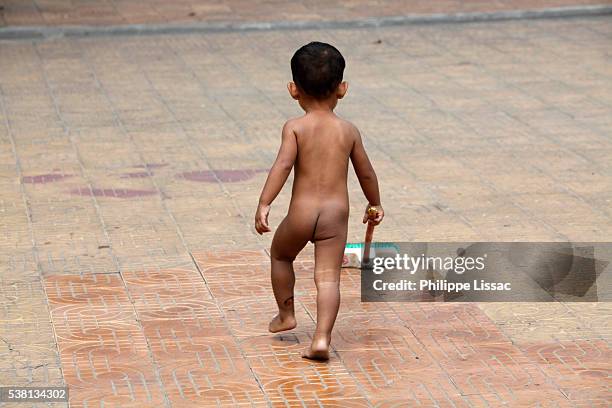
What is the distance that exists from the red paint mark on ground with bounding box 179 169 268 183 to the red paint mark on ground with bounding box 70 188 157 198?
48 cm

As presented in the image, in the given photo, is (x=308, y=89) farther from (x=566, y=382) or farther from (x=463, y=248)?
(x=463, y=248)

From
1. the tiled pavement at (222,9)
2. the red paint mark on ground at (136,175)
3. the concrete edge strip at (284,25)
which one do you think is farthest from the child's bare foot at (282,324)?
the tiled pavement at (222,9)

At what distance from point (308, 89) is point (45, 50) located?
9684mm

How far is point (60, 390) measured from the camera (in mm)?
5668

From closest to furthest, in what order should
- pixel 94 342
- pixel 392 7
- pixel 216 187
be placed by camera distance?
pixel 94 342 < pixel 216 187 < pixel 392 7

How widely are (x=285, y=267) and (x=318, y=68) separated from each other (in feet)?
3.29

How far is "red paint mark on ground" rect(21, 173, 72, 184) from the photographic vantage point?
31.1 ft

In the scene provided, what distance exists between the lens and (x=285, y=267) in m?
6.20

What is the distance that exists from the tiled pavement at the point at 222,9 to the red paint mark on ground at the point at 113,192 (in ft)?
24.7

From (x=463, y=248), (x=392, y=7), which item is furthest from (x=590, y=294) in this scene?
(x=392, y=7)

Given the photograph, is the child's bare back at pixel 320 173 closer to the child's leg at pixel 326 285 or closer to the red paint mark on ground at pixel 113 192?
the child's leg at pixel 326 285

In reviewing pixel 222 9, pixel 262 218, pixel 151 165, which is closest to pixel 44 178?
pixel 151 165

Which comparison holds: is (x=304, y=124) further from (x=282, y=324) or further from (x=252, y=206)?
(x=252, y=206)

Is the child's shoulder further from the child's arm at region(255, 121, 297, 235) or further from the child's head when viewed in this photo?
the child's head
